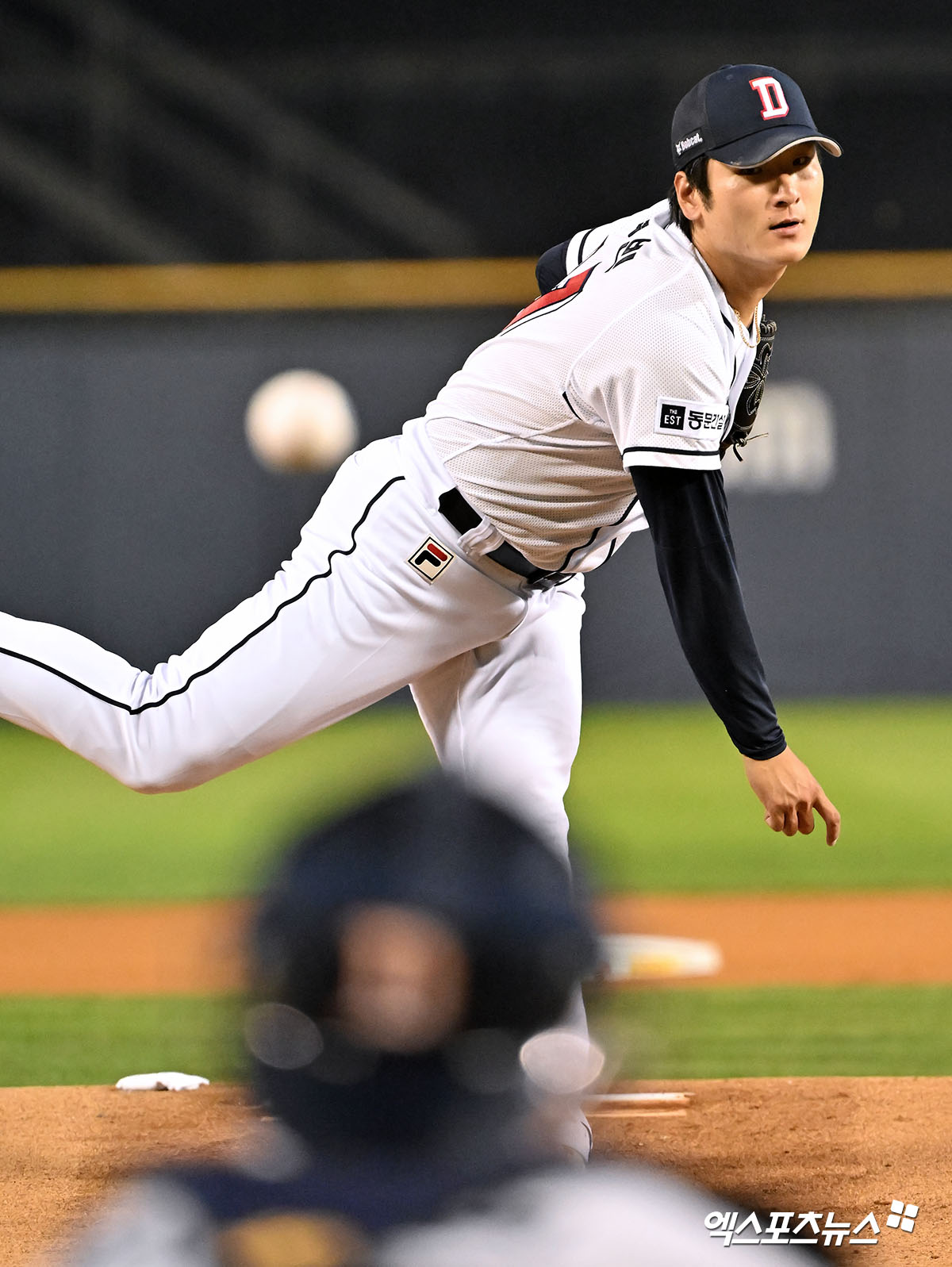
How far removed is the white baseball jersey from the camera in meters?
2.17

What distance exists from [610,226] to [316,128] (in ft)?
34.6

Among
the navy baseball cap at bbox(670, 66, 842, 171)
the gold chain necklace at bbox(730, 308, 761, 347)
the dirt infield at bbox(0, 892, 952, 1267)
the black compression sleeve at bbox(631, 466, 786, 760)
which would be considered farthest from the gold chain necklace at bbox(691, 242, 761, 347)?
the dirt infield at bbox(0, 892, 952, 1267)

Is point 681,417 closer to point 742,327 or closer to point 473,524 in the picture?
point 742,327

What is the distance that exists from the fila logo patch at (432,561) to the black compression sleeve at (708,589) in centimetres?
35

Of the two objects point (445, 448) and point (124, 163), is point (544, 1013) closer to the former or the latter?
point (445, 448)

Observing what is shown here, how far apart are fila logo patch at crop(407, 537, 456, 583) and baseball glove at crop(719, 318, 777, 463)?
1.45ft

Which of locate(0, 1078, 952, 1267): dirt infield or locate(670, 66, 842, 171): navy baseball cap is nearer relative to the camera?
locate(670, 66, 842, 171): navy baseball cap

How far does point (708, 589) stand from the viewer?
2.17 meters

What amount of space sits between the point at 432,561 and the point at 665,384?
0.47 m

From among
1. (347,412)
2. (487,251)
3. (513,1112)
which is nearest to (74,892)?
(513,1112)

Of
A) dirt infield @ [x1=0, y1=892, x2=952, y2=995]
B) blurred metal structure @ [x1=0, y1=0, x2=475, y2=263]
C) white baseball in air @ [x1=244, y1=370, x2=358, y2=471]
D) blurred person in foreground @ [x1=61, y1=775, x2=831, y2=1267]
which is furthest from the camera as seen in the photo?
blurred metal structure @ [x1=0, y1=0, x2=475, y2=263]

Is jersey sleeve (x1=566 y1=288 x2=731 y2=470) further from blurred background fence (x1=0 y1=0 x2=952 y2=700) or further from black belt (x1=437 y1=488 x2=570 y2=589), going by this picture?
blurred background fence (x1=0 y1=0 x2=952 y2=700)

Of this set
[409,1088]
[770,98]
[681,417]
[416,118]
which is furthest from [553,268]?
[416,118]

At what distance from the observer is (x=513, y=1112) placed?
913 mm
